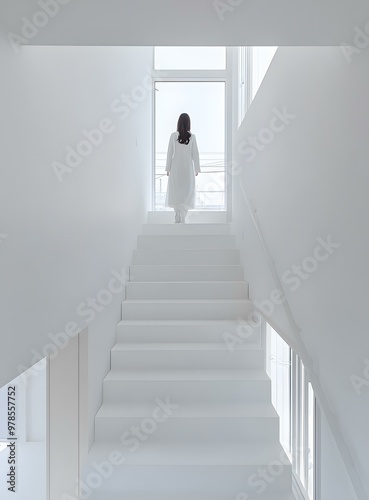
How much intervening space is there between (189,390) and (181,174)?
3.05m

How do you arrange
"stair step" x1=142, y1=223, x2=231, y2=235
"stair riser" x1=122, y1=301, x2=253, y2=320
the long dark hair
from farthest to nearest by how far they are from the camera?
the long dark hair
"stair step" x1=142, y1=223, x2=231, y2=235
"stair riser" x1=122, y1=301, x2=253, y2=320

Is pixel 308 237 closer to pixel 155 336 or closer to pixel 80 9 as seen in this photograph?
pixel 80 9

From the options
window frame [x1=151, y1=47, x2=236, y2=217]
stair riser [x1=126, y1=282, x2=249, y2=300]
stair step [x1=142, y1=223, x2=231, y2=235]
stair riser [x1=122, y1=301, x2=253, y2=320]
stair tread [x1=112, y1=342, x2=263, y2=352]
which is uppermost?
window frame [x1=151, y1=47, x2=236, y2=217]

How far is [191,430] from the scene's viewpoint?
2.41 meters

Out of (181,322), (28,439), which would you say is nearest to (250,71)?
(181,322)

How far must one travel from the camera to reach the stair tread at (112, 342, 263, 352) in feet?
9.37

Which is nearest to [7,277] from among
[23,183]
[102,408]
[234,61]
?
[23,183]

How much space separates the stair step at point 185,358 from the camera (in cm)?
284

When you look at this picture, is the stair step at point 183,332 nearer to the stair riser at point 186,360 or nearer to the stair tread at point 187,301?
the stair riser at point 186,360

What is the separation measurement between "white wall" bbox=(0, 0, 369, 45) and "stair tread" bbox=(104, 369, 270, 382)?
6.58ft

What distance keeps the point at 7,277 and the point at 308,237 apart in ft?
4.31

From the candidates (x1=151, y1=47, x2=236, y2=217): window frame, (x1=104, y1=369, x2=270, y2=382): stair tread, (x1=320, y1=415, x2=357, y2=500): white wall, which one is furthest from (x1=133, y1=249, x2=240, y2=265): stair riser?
(x1=320, y1=415, x2=357, y2=500): white wall

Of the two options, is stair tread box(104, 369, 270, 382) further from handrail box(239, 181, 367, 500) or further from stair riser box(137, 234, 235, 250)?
stair riser box(137, 234, 235, 250)

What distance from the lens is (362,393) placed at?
1324 millimetres
